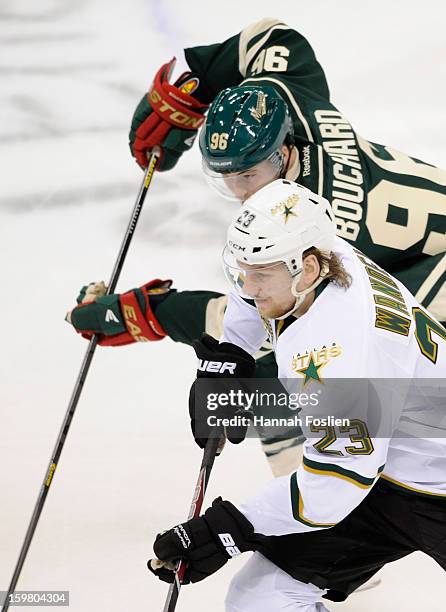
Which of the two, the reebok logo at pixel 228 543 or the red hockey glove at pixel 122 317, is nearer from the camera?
the reebok logo at pixel 228 543

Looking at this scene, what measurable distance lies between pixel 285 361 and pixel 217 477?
1244 millimetres

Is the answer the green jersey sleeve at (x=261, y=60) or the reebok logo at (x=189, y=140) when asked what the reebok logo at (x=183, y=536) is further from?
the reebok logo at (x=189, y=140)

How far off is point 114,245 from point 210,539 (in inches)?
87.6

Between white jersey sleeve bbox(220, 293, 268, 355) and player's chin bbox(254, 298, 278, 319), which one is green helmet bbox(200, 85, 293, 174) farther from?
player's chin bbox(254, 298, 278, 319)

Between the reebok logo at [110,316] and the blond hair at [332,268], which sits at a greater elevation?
the blond hair at [332,268]

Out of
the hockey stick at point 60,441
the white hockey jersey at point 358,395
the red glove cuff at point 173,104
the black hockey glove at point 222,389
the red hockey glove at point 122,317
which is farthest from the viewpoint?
the red glove cuff at point 173,104

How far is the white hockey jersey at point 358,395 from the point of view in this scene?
138cm

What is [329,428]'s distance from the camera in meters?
1.39

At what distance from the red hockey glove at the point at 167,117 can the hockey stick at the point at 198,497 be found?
1213 millimetres

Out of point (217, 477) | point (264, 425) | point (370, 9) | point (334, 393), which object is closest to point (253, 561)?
point (334, 393)

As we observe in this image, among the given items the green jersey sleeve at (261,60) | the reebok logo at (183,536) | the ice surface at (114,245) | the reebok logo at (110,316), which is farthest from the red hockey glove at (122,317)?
the reebok logo at (183,536)

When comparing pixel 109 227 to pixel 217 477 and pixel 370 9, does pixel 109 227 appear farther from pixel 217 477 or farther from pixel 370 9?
pixel 370 9

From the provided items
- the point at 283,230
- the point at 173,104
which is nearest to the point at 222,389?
the point at 283,230

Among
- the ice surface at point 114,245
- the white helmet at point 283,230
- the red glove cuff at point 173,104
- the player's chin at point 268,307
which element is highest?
the white helmet at point 283,230
